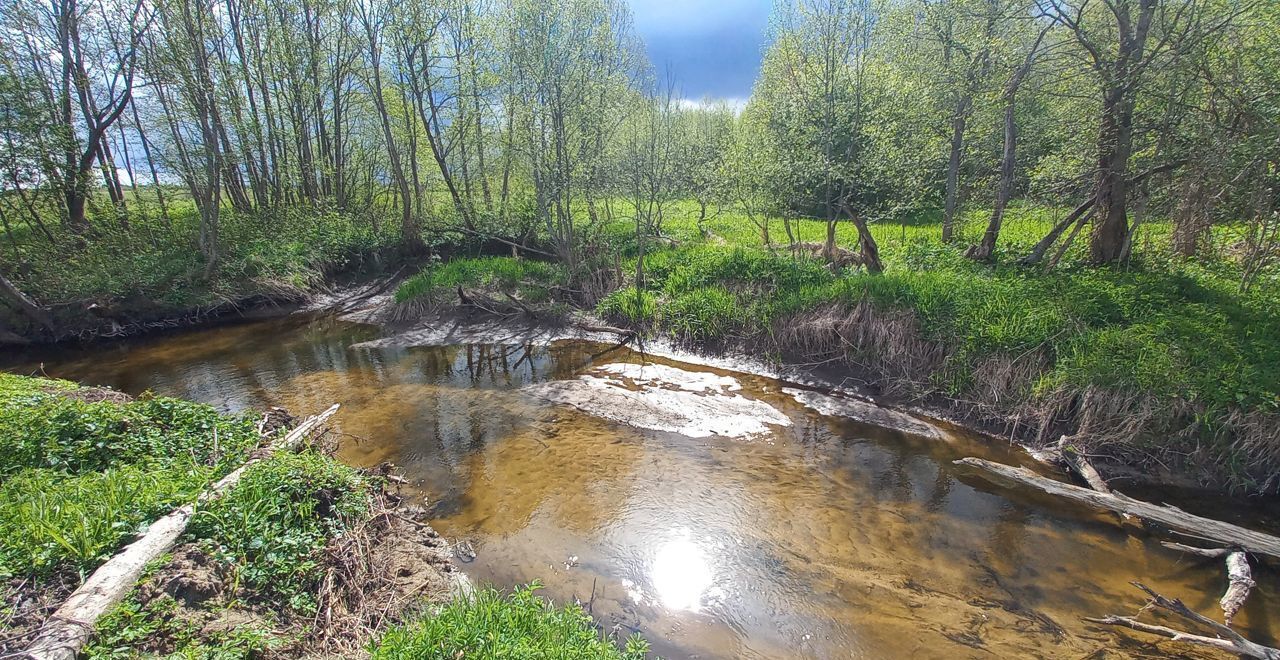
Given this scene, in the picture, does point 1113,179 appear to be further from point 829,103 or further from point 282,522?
point 282,522

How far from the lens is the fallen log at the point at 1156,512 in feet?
14.7

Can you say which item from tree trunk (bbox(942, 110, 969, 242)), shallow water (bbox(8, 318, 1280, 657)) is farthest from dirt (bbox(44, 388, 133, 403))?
tree trunk (bbox(942, 110, 969, 242))

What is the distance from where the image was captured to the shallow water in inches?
166

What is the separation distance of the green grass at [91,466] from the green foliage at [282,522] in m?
0.34

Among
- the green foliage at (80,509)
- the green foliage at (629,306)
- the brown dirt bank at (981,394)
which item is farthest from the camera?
the green foliage at (629,306)

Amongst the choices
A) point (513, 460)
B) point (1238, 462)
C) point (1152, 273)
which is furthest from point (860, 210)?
point (513, 460)

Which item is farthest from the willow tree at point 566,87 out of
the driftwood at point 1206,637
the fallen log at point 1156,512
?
the driftwood at point 1206,637

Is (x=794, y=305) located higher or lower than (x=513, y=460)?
higher

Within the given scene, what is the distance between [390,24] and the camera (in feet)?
47.2

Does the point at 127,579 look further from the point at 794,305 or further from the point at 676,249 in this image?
the point at 676,249

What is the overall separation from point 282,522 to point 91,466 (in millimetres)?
2132

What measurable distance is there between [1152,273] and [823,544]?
8.19 m

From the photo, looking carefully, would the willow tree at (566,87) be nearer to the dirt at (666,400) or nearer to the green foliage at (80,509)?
the dirt at (666,400)

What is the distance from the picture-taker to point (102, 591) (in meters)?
2.86
